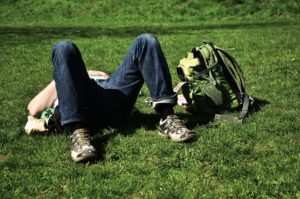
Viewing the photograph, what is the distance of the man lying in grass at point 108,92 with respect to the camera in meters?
5.14

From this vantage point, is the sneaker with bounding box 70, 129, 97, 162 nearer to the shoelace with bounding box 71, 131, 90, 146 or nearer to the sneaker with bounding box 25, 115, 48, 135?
the shoelace with bounding box 71, 131, 90, 146

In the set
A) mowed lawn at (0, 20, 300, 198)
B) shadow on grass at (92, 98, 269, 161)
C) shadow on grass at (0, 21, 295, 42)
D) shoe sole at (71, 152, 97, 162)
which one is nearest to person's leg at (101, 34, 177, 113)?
mowed lawn at (0, 20, 300, 198)

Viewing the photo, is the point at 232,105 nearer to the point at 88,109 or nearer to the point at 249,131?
the point at 249,131

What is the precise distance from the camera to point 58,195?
4.22 metres

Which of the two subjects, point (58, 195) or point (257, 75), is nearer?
point (58, 195)

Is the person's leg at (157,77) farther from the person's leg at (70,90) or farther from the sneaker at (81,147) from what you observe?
the sneaker at (81,147)

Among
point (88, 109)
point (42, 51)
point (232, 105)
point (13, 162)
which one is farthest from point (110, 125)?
point (42, 51)

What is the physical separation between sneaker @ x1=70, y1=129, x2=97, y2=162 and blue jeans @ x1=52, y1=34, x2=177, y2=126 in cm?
16

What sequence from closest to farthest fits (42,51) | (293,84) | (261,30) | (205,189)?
(205,189)
(293,84)
(42,51)
(261,30)

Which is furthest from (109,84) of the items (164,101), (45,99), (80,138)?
(45,99)

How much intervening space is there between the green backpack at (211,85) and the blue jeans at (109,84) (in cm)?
110

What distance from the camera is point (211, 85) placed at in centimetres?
648

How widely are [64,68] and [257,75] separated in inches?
211

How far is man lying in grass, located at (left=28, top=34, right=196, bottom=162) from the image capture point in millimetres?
5137
